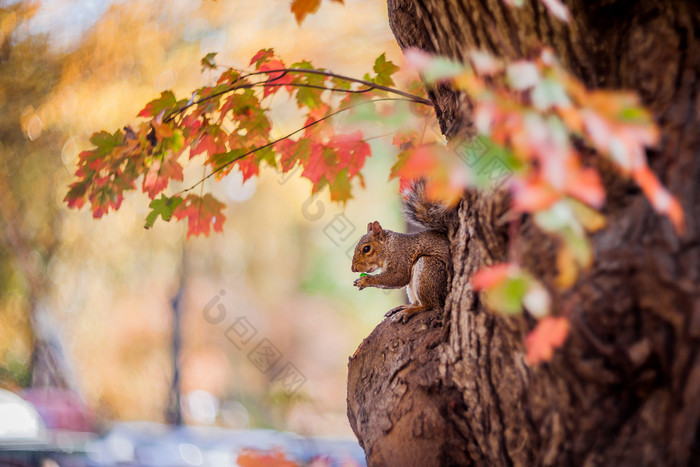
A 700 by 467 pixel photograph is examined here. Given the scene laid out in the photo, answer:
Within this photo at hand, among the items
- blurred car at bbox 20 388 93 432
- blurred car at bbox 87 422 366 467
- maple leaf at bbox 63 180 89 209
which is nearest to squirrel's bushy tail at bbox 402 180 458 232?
maple leaf at bbox 63 180 89 209

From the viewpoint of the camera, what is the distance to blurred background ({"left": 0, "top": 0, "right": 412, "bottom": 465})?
5016mm

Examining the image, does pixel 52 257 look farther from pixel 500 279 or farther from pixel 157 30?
pixel 500 279

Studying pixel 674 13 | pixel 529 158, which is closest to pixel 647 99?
pixel 674 13

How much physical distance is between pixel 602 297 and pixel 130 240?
21.8 feet

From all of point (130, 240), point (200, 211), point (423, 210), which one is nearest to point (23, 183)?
point (130, 240)

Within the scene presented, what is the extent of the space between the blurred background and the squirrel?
0.38m

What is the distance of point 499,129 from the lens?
0.84m

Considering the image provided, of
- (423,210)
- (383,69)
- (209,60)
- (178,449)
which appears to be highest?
(209,60)

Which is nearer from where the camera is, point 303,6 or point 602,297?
point 602,297

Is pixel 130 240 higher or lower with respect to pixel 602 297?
higher

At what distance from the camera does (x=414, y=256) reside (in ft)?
7.11

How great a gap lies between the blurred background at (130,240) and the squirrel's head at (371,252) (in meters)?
0.34

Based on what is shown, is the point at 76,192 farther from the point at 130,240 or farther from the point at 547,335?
the point at 130,240

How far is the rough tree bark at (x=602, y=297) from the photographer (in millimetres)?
1038
